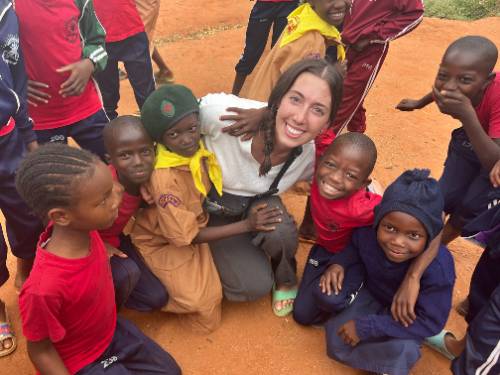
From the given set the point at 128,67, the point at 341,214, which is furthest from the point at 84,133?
the point at 341,214

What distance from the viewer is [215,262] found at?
260 cm

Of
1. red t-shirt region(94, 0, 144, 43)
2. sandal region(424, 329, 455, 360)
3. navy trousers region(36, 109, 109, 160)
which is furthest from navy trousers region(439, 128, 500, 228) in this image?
red t-shirt region(94, 0, 144, 43)

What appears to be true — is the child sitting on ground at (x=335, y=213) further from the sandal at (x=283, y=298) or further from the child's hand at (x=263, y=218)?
the child's hand at (x=263, y=218)

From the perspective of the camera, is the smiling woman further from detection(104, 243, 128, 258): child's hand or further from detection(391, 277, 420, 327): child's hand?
detection(391, 277, 420, 327): child's hand

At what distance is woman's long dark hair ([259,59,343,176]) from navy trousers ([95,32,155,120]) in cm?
172

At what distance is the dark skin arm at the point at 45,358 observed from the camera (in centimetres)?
169

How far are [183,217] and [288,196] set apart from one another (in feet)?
4.94

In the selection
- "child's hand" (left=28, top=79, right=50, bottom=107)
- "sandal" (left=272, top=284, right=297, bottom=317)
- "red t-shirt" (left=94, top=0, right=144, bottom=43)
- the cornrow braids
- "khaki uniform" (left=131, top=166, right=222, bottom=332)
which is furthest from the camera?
"red t-shirt" (left=94, top=0, right=144, bottom=43)

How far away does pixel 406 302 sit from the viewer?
2059mm

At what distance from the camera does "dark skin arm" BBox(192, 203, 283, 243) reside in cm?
231

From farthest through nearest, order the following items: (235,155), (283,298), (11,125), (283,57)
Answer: (283,57) < (283,298) < (235,155) < (11,125)

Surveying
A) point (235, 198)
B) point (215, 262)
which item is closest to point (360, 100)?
point (235, 198)

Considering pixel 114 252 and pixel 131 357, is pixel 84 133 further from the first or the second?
pixel 131 357

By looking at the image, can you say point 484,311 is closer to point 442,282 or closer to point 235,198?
point 442,282
